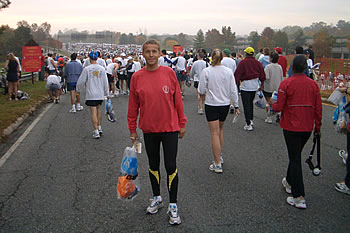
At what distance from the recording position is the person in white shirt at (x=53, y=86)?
14.4 metres

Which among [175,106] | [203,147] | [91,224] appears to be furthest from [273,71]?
[91,224]

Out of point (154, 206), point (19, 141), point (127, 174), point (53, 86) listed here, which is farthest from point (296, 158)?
point (53, 86)

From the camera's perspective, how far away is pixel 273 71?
30.6 ft

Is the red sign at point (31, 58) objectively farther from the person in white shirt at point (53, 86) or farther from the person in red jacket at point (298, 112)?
the person in red jacket at point (298, 112)

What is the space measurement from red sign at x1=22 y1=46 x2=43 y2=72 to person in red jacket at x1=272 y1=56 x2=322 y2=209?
19768 millimetres

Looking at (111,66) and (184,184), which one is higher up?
(111,66)

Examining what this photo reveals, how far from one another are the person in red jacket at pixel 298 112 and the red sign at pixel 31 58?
19.8 meters

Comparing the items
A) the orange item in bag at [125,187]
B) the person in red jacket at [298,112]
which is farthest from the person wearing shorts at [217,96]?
the orange item in bag at [125,187]

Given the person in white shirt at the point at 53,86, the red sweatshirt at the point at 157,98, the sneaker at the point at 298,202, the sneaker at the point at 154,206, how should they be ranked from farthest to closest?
the person in white shirt at the point at 53,86
the sneaker at the point at 298,202
the sneaker at the point at 154,206
the red sweatshirt at the point at 157,98

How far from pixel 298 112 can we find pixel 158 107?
6.04 ft

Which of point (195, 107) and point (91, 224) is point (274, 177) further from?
point (195, 107)

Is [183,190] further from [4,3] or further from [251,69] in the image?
[4,3]

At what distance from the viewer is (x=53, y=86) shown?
48.4ft

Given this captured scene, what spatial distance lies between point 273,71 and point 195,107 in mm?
4435
